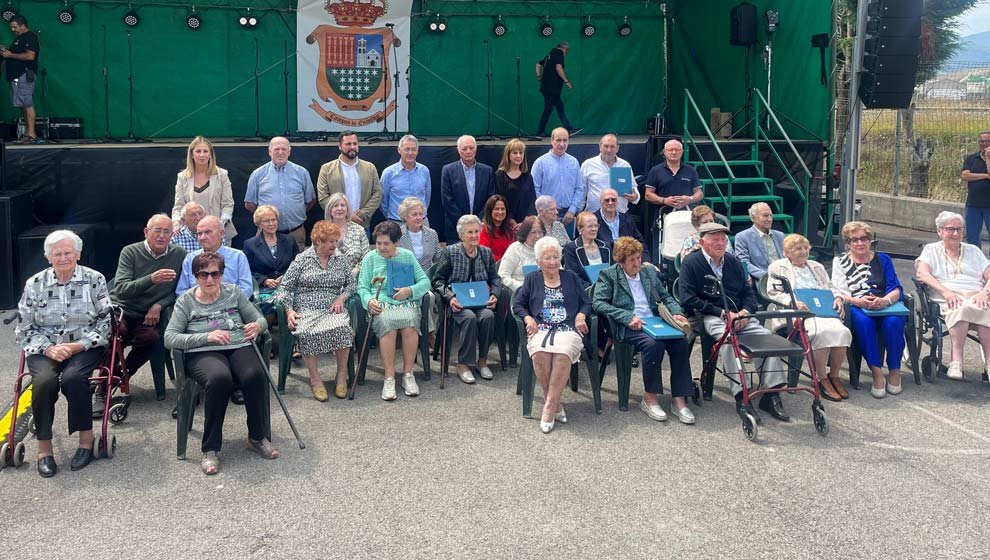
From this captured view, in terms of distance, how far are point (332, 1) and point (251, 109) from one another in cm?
195

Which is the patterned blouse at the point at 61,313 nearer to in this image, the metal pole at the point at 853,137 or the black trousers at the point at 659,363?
the black trousers at the point at 659,363

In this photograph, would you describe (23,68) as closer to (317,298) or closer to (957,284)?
(317,298)

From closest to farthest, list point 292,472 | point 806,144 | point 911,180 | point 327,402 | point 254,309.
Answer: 1. point 292,472
2. point 254,309
3. point 327,402
4. point 806,144
5. point 911,180

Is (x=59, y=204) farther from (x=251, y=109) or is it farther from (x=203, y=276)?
(x=203, y=276)

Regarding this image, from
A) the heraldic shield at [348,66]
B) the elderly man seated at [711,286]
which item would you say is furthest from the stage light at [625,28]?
the elderly man seated at [711,286]

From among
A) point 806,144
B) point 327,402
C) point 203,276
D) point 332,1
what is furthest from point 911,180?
point 203,276

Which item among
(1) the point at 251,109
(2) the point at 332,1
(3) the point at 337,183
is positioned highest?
(2) the point at 332,1

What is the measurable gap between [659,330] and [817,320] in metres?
1.28

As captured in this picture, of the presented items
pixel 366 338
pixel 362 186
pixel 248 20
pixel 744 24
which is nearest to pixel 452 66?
pixel 248 20

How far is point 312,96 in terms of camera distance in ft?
43.0

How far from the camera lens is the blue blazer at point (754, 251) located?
759 cm

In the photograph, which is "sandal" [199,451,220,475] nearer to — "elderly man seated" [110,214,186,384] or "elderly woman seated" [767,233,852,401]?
"elderly man seated" [110,214,186,384]

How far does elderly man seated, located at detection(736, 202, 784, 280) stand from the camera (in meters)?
7.59

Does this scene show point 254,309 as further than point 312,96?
No
